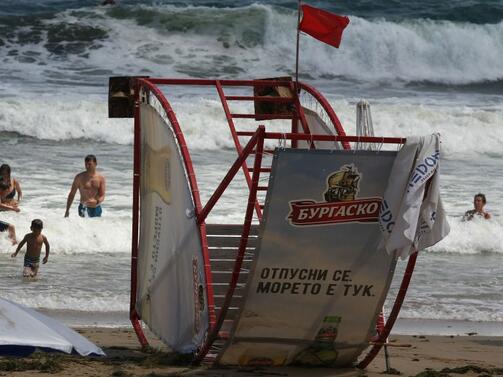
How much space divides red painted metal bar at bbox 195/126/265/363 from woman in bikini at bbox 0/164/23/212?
26.4 feet

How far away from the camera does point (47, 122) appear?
2334 centimetres

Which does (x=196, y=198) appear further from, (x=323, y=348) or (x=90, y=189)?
(x=90, y=189)

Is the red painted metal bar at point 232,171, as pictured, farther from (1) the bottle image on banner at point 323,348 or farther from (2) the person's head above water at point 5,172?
(2) the person's head above water at point 5,172

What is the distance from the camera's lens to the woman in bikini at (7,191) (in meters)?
15.5

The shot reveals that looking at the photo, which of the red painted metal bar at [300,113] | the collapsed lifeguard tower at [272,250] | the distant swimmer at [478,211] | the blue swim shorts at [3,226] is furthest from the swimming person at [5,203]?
the red painted metal bar at [300,113]

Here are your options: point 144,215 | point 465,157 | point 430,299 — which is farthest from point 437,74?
point 144,215

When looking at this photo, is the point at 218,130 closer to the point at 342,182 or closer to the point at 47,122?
the point at 47,122

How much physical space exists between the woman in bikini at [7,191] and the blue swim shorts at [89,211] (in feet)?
2.66

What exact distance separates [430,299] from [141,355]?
4222mm

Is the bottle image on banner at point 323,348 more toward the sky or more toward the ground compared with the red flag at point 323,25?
more toward the ground

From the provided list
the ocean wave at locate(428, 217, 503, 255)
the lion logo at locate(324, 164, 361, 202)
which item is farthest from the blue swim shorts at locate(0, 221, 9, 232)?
the lion logo at locate(324, 164, 361, 202)

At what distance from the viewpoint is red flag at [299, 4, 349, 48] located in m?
8.55

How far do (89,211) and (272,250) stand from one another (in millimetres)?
8891

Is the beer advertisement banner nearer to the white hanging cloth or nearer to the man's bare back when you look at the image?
the white hanging cloth
